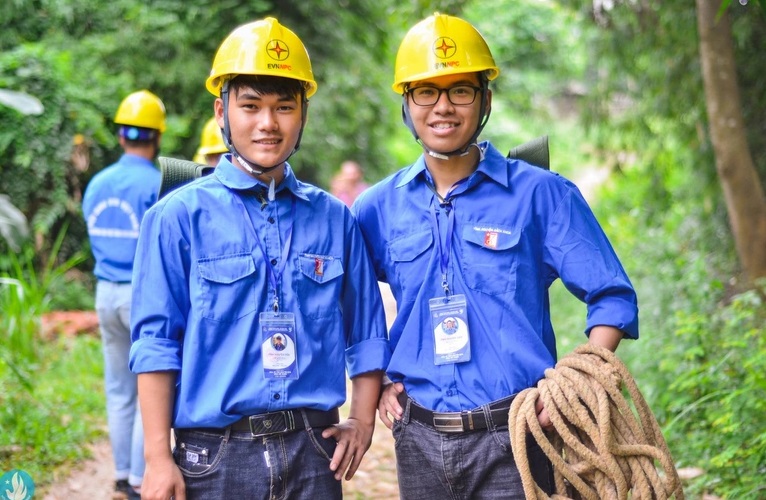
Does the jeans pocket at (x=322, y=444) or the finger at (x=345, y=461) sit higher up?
the jeans pocket at (x=322, y=444)

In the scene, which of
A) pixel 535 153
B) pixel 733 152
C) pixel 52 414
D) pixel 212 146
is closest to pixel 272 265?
pixel 535 153

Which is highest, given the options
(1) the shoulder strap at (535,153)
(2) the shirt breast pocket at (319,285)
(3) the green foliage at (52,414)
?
(1) the shoulder strap at (535,153)

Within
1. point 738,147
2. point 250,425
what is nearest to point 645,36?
point 738,147

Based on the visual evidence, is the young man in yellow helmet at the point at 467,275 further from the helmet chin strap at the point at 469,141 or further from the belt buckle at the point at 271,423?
the belt buckle at the point at 271,423

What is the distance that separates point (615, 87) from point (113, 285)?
643cm

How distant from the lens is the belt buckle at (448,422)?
290cm

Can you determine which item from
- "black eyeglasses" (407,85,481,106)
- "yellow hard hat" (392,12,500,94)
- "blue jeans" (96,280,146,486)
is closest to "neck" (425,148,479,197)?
"black eyeglasses" (407,85,481,106)

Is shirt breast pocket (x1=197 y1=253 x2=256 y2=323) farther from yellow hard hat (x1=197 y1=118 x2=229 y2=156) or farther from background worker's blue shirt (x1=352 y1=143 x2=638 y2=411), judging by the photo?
yellow hard hat (x1=197 y1=118 x2=229 y2=156)

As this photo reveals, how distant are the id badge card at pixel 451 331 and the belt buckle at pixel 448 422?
17cm

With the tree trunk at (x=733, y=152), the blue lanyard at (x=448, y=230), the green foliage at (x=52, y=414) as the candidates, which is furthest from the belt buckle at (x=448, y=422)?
the tree trunk at (x=733, y=152)

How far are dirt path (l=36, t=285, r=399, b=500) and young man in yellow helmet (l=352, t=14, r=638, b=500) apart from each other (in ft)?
8.62

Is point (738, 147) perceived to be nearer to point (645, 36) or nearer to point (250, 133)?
point (645, 36)

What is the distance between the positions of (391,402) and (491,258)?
61 cm

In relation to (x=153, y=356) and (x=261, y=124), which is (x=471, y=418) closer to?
(x=153, y=356)
